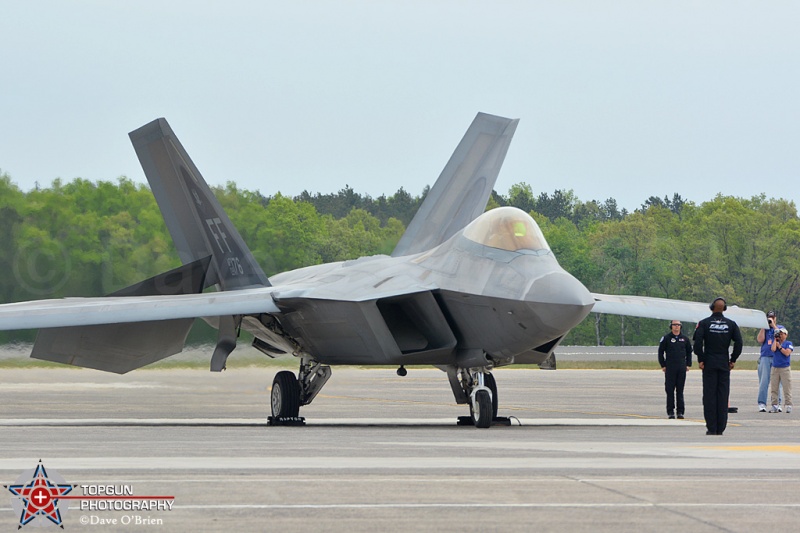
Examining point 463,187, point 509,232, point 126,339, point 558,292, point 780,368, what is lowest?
point 780,368

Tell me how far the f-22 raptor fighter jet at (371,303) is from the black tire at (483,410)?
0.02 meters

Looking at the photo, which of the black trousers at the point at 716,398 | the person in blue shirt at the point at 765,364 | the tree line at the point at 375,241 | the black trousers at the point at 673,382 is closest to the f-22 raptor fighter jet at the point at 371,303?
the black trousers at the point at 673,382

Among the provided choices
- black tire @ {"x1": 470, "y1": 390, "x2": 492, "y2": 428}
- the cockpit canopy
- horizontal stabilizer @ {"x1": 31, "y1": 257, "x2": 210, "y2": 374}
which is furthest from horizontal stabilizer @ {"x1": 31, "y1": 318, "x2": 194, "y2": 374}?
the cockpit canopy

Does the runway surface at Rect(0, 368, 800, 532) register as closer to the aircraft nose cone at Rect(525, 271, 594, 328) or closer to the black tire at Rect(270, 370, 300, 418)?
the black tire at Rect(270, 370, 300, 418)

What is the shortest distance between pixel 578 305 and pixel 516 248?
4.08 ft

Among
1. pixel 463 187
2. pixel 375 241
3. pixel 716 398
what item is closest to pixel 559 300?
pixel 716 398

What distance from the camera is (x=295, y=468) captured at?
958cm

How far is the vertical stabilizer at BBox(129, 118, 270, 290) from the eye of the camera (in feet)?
62.7

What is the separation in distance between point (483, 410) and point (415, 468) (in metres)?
5.32

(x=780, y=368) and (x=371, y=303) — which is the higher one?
(x=371, y=303)

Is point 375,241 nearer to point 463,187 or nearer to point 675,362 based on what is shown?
point 463,187

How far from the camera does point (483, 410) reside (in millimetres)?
14914

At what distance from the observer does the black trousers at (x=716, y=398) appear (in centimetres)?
1381
